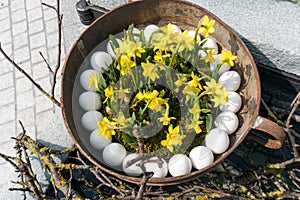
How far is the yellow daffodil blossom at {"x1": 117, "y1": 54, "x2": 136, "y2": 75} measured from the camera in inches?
54.0

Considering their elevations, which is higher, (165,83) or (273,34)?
(273,34)

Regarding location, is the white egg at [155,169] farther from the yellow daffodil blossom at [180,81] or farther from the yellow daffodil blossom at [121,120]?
the yellow daffodil blossom at [180,81]

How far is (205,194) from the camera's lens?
1.37m

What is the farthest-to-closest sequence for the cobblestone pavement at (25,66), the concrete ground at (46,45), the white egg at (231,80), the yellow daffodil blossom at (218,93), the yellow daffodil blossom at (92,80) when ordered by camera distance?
the cobblestone pavement at (25,66) < the concrete ground at (46,45) < the white egg at (231,80) < the yellow daffodil blossom at (92,80) < the yellow daffodil blossom at (218,93)

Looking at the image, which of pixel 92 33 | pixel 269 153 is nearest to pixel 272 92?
pixel 269 153

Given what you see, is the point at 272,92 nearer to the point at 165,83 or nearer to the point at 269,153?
the point at 269,153

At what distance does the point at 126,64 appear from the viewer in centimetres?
139

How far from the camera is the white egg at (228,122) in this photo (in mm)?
1422

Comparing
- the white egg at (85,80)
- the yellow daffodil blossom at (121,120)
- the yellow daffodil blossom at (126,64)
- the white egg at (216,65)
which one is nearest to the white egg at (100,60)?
the white egg at (85,80)

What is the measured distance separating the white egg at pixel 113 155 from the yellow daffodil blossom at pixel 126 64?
0.26 m

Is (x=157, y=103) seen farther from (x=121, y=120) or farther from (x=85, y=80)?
(x=85, y=80)

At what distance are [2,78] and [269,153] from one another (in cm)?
151

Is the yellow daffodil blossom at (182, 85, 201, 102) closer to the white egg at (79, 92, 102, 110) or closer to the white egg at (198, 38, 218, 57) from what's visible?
the white egg at (198, 38, 218, 57)

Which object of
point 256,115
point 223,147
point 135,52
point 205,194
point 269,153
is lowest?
point 269,153
